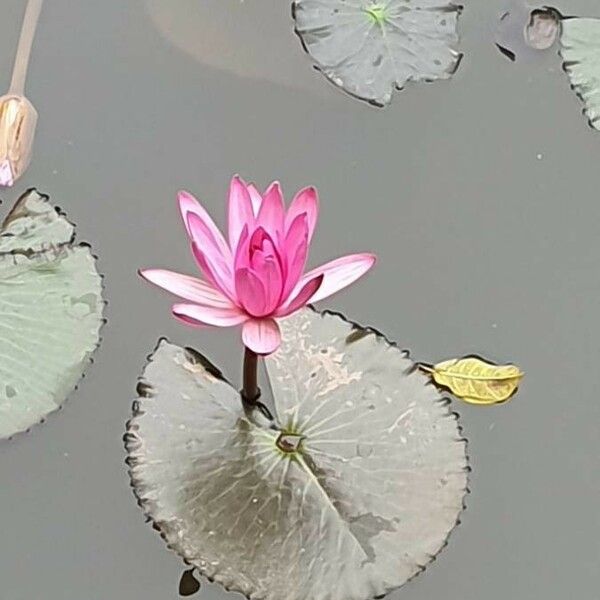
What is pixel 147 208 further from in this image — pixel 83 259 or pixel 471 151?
pixel 471 151

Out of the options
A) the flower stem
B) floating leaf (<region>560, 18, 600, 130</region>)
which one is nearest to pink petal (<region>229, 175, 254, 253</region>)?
the flower stem

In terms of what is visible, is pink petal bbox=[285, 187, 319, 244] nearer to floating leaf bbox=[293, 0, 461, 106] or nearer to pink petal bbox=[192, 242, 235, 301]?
pink petal bbox=[192, 242, 235, 301]

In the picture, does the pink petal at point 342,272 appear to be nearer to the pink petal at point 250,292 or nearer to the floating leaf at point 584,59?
the pink petal at point 250,292

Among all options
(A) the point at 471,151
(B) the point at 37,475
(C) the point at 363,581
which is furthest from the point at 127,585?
(A) the point at 471,151

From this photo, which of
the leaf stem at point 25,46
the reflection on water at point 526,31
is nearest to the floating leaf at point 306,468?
the leaf stem at point 25,46

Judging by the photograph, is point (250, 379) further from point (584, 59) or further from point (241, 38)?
point (584, 59)

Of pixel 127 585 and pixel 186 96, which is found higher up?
pixel 186 96

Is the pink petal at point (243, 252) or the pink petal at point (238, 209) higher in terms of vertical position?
the pink petal at point (238, 209)
